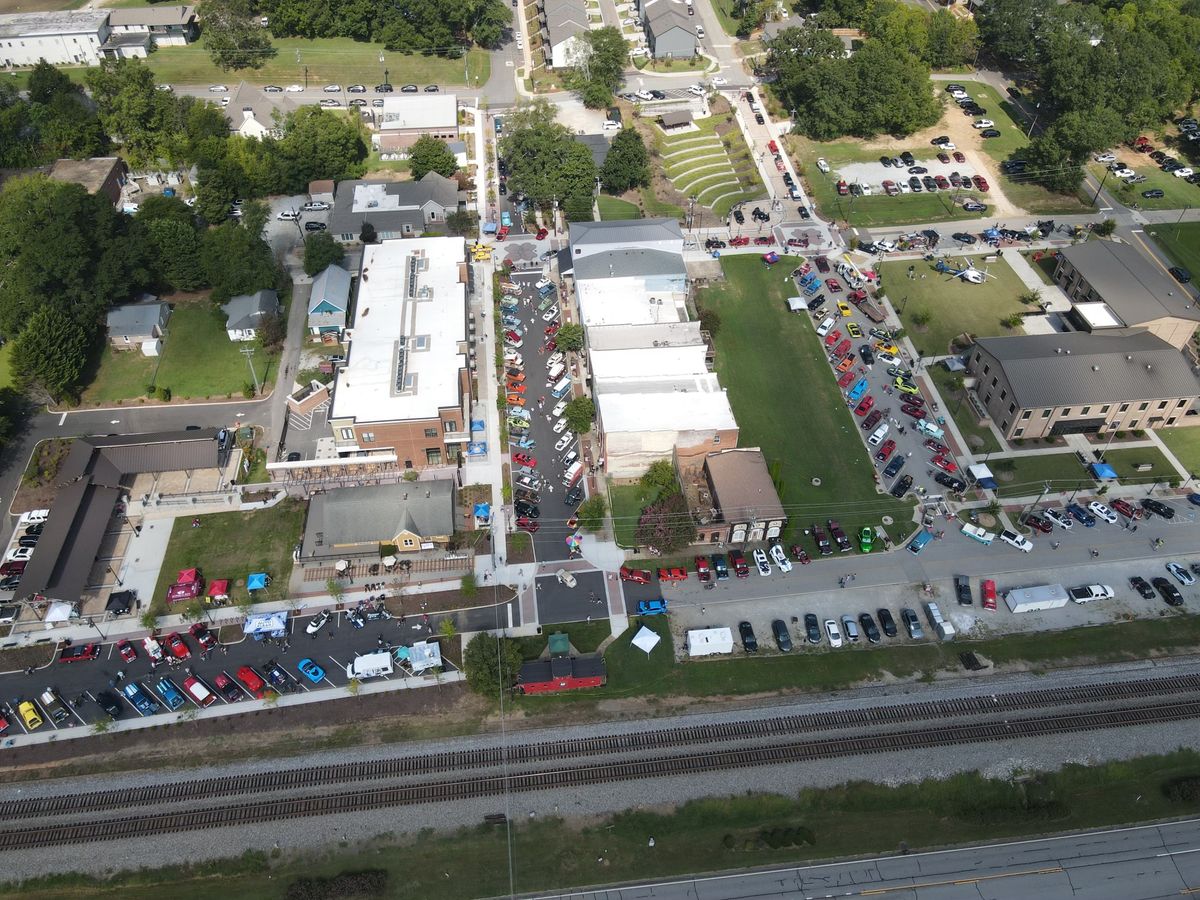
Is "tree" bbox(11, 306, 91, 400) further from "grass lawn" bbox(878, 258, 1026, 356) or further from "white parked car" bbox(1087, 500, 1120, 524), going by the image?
"white parked car" bbox(1087, 500, 1120, 524)

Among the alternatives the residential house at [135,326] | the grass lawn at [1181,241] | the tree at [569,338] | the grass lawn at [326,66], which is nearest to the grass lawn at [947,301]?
the grass lawn at [1181,241]

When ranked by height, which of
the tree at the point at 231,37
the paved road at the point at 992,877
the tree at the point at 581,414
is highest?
the tree at the point at 231,37

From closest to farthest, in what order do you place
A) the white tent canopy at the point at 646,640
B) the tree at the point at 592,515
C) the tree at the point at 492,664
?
the tree at the point at 492,664 → the white tent canopy at the point at 646,640 → the tree at the point at 592,515

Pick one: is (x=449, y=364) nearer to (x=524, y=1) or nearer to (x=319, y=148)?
(x=319, y=148)

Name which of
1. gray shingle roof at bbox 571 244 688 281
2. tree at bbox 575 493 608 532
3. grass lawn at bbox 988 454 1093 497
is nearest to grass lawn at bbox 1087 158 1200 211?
grass lawn at bbox 988 454 1093 497

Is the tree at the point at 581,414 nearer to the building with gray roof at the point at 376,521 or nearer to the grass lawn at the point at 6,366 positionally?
the building with gray roof at the point at 376,521

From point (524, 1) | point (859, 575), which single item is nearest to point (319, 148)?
point (524, 1)

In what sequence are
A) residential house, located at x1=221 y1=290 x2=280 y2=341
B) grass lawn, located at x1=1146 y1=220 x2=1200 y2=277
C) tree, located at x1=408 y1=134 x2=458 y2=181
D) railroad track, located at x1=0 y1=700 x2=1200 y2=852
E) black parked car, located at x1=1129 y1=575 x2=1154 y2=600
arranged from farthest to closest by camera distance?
tree, located at x1=408 y1=134 x2=458 y2=181
grass lawn, located at x1=1146 y1=220 x2=1200 y2=277
residential house, located at x1=221 y1=290 x2=280 y2=341
black parked car, located at x1=1129 y1=575 x2=1154 y2=600
railroad track, located at x1=0 y1=700 x2=1200 y2=852
